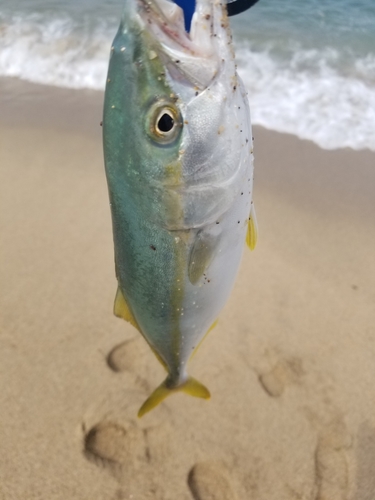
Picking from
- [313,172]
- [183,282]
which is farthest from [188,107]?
[313,172]

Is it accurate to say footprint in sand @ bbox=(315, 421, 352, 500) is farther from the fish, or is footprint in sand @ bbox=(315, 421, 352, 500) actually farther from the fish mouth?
the fish mouth

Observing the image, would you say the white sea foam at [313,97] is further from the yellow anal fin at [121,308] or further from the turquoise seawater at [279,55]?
the yellow anal fin at [121,308]

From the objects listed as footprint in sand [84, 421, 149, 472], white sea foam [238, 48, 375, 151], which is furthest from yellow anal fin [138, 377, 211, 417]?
white sea foam [238, 48, 375, 151]

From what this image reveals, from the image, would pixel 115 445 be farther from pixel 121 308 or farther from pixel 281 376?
pixel 121 308

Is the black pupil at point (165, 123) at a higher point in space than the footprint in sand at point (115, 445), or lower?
higher

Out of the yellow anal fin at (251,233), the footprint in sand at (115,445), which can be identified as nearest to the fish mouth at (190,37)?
the yellow anal fin at (251,233)

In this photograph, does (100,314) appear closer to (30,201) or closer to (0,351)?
(0,351)

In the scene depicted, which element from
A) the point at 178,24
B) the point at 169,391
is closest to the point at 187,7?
the point at 178,24
